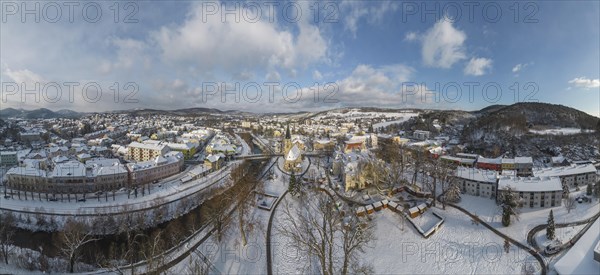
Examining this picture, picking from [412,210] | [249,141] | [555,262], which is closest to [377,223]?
[412,210]

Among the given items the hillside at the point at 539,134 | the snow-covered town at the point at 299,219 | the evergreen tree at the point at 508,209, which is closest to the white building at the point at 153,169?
the snow-covered town at the point at 299,219

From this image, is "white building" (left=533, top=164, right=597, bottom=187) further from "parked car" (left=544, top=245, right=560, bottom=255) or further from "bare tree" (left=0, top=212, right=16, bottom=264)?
"bare tree" (left=0, top=212, right=16, bottom=264)

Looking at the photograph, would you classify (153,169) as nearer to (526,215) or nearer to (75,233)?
(75,233)

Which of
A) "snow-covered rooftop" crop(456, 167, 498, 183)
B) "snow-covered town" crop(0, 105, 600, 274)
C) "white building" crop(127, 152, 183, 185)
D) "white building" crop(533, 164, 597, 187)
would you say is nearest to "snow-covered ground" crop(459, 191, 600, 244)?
"snow-covered town" crop(0, 105, 600, 274)

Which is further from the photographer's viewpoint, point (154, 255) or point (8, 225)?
point (8, 225)

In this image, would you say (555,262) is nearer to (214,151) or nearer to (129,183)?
(129,183)

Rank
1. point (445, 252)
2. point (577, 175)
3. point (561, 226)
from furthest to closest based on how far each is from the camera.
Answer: point (577, 175), point (561, 226), point (445, 252)

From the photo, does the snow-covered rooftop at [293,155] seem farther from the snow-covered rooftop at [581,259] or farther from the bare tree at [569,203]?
the snow-covered rooftop at [581,259]

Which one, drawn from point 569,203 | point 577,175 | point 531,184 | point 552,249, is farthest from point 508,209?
point 577,175
